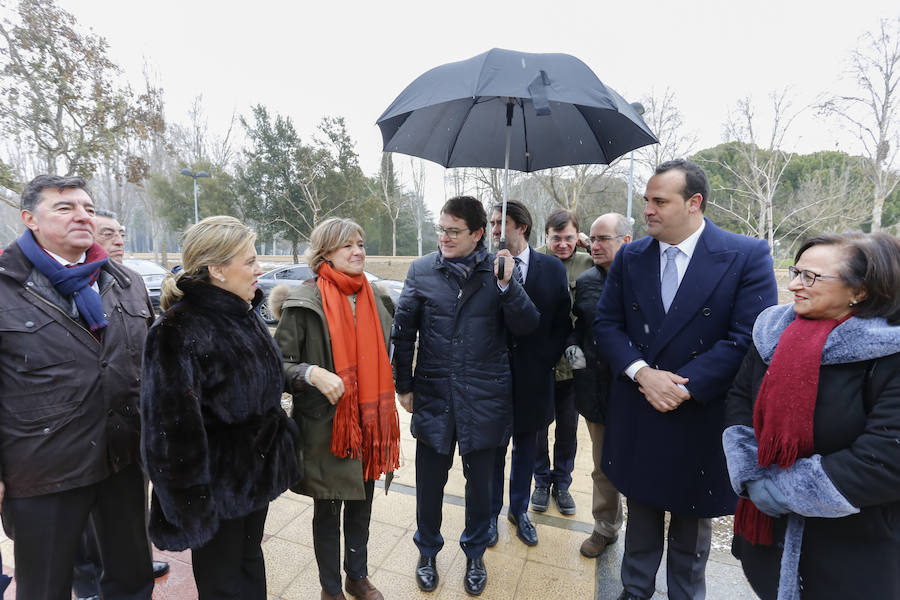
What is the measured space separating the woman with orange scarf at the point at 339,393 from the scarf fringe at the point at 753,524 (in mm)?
1553

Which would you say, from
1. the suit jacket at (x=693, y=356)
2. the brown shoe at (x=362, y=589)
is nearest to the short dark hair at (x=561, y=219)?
the suit jacket at (x=693, y=356)

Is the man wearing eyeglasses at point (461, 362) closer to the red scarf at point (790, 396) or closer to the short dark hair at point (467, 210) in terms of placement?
the short dark hair at point (467, 210)

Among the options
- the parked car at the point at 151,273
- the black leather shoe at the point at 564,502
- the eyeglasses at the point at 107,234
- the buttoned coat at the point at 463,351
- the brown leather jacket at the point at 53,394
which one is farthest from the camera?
the parked car at the point at 151,273

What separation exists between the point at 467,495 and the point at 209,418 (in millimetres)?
1410

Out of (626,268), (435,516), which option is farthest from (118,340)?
(626,268)

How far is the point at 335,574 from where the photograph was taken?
2.19 meters

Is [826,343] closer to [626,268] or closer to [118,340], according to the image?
[626,268]

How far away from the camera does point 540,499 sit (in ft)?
10.5

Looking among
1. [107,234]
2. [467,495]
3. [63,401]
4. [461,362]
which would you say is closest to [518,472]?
[467,495]

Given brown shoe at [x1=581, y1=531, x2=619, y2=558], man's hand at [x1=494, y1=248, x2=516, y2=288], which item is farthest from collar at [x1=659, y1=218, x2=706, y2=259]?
brown shoe at [x1=581, y1=531, x2=619, y2=558]

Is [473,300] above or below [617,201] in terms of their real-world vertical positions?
below

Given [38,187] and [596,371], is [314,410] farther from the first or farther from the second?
[596,371]

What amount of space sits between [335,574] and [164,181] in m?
28.0

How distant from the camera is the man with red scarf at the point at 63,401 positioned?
1.71m
